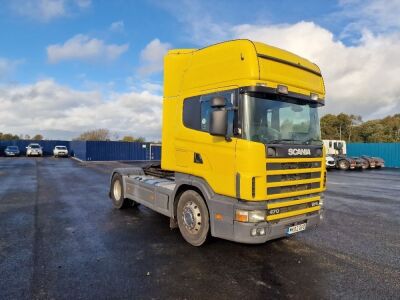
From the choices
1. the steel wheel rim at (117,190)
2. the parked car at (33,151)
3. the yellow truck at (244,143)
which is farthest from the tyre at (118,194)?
the parked car at (33,151)

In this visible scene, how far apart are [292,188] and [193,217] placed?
1854 millimetres

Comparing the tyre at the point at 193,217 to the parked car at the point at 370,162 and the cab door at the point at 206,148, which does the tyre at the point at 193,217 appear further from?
the parked car at the point at 370,162

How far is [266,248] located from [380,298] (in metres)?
2.27

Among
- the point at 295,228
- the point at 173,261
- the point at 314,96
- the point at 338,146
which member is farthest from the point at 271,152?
the point at 338,146

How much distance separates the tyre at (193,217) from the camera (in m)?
5.89

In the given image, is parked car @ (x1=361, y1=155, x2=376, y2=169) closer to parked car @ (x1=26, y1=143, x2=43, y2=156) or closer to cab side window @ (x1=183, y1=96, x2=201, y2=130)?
cab side window @ (x1=183, y1=96, x2=201, y2=130)

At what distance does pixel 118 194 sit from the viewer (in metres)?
9.84

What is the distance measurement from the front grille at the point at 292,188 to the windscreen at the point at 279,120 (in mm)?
749

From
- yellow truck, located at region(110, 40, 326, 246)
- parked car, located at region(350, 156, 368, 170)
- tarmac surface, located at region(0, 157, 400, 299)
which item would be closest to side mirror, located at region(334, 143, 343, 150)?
parked car, located at region(350, 156, 368, 170)

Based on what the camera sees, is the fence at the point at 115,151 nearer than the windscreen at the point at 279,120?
No

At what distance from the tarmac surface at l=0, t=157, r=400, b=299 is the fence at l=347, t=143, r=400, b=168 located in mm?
32629

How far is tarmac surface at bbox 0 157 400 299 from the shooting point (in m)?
4.35

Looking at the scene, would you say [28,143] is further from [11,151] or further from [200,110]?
[200,110]

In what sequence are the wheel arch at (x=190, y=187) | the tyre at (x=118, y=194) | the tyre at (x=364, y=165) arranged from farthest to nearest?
the tyre at (x=364, y=165)
the tyre at (x=118, y=194)
the wheel arch at (x=190, y=187)
